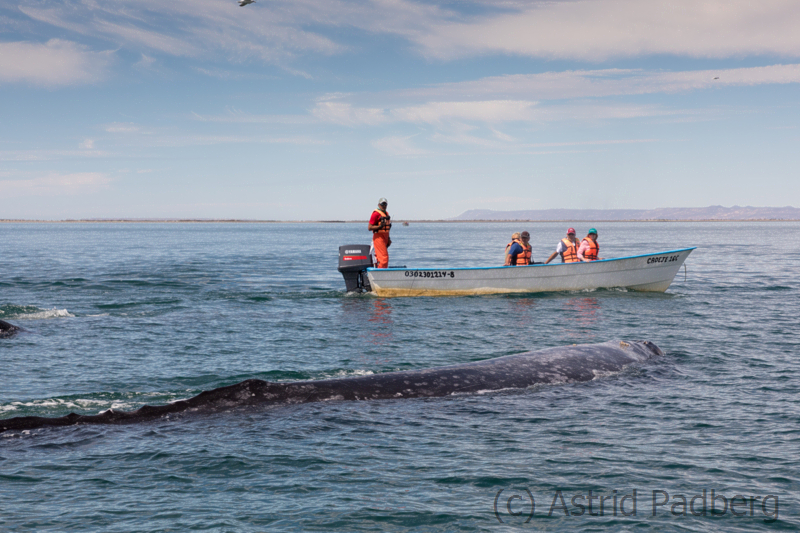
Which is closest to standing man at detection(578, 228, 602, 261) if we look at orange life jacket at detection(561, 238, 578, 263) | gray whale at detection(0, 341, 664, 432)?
orange life jacket at detection(561, 238, 578, 263)

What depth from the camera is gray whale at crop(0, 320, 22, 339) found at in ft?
47.8

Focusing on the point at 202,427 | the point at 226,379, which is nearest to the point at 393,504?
the point at 202,427

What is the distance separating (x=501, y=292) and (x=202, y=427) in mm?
17006

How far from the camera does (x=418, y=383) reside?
31.3 ft

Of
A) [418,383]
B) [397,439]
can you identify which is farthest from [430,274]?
[397,439]

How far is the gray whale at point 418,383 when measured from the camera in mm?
7992

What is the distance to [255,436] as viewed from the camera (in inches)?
302

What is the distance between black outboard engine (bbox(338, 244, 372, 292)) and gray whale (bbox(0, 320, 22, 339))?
10928 mm

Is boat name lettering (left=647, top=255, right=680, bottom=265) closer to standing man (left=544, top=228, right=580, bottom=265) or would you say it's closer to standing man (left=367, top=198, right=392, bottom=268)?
standing man (left=544, top=228, right=580, bottom=265)

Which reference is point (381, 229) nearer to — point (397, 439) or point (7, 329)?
point (7, 329)

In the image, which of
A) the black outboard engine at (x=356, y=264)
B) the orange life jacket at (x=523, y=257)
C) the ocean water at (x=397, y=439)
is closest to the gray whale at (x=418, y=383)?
the ocean water at (x=397, y=439)

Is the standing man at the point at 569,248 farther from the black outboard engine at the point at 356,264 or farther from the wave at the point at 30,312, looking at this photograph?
the wave at the point at 30,312

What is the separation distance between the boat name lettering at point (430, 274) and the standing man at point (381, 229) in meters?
0.98

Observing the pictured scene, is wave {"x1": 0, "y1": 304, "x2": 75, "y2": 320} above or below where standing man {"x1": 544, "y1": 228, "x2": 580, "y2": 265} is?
below
